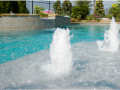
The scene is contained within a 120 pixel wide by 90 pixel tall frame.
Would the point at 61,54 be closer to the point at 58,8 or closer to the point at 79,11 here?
the point at 79,11

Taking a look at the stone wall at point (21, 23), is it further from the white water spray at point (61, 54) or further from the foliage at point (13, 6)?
the white water spray at point (61, 54)

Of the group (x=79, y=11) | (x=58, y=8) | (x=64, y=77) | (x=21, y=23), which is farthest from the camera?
(x=58, y=8)

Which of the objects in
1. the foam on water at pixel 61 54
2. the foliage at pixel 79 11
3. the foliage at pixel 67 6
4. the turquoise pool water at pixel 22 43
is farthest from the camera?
the foliage at pixel 67 6

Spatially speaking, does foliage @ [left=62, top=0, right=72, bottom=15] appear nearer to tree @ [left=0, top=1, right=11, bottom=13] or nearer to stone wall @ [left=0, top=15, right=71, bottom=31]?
stone wall @ [left=0, top=15, right=71, bottom=31]

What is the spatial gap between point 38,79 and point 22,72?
0.69m

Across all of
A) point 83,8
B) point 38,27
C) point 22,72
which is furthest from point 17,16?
point 83,8

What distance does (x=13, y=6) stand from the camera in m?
18.6

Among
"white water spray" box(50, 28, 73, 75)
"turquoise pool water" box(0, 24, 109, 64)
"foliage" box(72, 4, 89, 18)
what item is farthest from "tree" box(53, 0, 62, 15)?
"white water spray" box(50, 28, 73, 75)

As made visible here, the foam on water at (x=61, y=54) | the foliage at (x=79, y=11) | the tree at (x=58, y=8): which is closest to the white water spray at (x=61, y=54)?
the foam on water at (x=61, y=54)

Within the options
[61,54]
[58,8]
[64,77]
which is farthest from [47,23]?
[58,8]

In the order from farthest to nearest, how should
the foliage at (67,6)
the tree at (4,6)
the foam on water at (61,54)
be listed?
the foliage at (67,6) < the tree at (4,6) < the foam on water at (61,54)

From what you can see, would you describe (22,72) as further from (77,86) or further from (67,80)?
(77,86)

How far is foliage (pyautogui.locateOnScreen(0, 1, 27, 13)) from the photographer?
16172 millimetres

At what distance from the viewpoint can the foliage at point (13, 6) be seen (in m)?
16.2
